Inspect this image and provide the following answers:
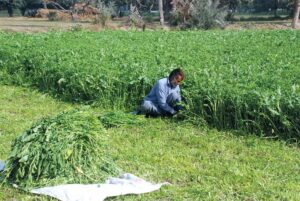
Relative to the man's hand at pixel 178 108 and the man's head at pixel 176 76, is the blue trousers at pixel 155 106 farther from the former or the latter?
the man's head at pixel 176 76

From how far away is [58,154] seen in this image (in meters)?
5.10

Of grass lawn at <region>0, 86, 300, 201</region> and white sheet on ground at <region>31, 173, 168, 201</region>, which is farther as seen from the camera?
grass lawn at <region>0, 86, 300, 201</region>

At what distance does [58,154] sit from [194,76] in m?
3.90

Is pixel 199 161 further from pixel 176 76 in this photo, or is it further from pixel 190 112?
pixel 176 76

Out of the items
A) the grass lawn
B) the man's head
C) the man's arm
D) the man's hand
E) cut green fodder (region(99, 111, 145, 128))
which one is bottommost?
the grass lawn

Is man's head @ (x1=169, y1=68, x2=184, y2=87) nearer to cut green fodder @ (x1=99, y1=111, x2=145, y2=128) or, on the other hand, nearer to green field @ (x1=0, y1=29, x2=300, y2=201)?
green field @ (x1=0, y1=29, x2=300, y2=201)

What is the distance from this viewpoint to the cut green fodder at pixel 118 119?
25.8ft

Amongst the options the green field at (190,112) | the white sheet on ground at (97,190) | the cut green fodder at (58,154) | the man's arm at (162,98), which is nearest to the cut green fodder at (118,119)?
the green field at (190,112)

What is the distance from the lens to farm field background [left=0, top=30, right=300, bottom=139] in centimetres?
711

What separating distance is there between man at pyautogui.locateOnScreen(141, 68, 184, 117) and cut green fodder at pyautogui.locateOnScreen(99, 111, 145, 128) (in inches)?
10.5

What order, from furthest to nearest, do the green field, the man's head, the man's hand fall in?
the man's hand, the man's head, the green field

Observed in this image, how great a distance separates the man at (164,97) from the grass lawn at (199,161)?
20cm

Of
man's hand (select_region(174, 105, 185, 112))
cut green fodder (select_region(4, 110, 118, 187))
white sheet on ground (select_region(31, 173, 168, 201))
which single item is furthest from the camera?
man's hand (select_region(174, 105, 185, 112))

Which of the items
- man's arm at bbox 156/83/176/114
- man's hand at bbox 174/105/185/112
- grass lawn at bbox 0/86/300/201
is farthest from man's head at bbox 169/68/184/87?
grass lawn at bbox 0/86/300/201
